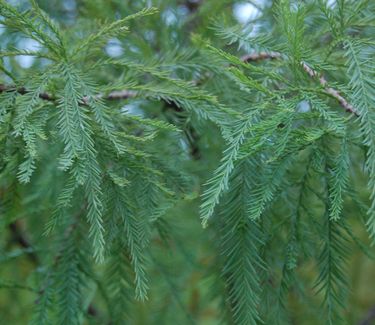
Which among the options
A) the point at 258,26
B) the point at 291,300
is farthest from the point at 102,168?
the point at 291,300

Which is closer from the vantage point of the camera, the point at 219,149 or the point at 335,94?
the point at 335,94

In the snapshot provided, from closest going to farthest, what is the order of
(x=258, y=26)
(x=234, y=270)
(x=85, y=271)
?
(x=234, y=270), (x=85, y=271), (x=258, y=26)

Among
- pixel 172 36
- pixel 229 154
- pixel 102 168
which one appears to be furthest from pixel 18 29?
pixel 172 36

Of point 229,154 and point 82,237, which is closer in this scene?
point 229,154

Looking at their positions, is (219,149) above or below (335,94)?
above

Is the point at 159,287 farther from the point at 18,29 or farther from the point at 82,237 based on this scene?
the point at 18,29

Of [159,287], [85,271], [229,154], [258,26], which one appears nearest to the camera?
[229,154]

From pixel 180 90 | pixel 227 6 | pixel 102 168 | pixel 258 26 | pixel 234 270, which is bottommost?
pixel 234 270

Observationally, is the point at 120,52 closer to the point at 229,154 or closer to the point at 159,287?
the point at 159,287

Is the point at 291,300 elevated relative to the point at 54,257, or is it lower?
elevated
